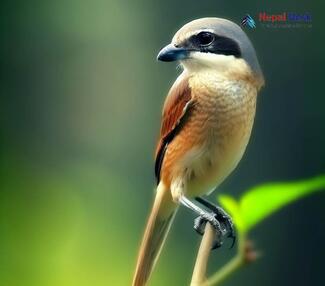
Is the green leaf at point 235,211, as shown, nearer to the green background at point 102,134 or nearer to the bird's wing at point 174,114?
the bird's wing at point 174,114

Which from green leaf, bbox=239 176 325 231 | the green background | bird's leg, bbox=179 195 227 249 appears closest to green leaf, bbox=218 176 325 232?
green leaf, bbox=239 176 325 231

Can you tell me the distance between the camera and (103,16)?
937 millimetres

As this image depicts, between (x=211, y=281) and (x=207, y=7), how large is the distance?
0.74 meters

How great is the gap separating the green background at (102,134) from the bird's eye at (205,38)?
210mm

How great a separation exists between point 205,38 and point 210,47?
0.01 metres

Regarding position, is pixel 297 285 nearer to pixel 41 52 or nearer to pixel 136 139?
pixel 136 139

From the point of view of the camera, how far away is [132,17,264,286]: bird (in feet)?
2.34

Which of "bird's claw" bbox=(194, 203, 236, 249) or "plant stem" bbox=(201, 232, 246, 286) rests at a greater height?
"plant stem" bbox=(201, 232, 246, 286)

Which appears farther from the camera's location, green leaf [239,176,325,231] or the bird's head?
the bird's head

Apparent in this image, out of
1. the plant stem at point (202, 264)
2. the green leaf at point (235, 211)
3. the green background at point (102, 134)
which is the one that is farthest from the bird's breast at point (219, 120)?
the green leaf at point (235, 211)

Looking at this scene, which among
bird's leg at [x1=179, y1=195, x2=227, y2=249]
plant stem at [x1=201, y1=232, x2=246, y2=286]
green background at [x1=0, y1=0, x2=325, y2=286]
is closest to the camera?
plant stem at [x1=201, y1=232, x2=246, y2=286]

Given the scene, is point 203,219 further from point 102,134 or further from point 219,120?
point 102,134

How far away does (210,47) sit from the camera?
→ 0.72m

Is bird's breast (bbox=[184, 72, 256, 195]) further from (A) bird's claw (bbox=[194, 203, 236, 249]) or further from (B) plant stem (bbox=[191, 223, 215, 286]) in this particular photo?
(B) plant stem (bbox=[191, 223, 215, 286])
